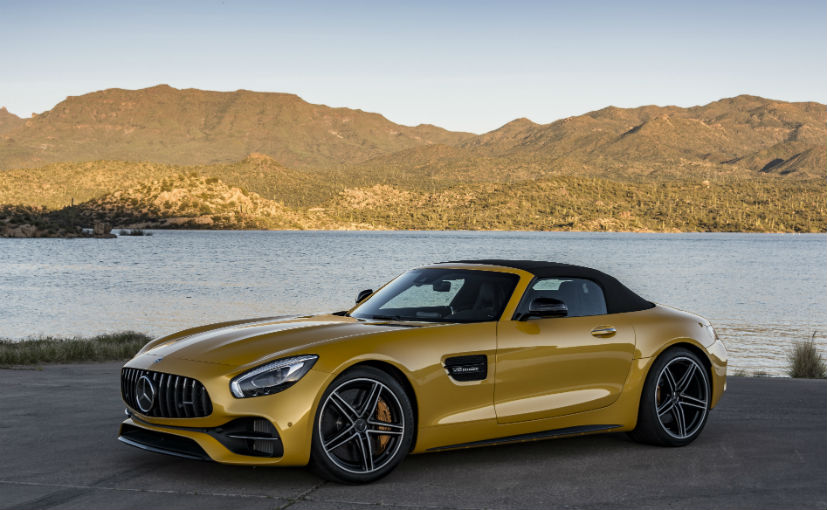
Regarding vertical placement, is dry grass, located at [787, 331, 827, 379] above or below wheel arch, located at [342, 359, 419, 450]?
below

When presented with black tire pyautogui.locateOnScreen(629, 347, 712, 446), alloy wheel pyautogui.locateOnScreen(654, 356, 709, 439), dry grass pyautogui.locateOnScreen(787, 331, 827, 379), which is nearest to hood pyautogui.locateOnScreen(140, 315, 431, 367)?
black tire pyautogui.locateOnScreen(629, 347, 712, 446)

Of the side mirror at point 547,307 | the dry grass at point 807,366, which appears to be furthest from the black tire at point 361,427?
the dry grass at point 807,366

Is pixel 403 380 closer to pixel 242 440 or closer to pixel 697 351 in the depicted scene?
pixel 242 440

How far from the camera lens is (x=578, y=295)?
→ 24.4 feet

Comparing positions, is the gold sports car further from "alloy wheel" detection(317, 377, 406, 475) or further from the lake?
the lake

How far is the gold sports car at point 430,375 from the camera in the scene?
5.85 m

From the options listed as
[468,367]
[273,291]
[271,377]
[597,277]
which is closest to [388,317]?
[468,367]

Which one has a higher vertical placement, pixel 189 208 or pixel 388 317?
pixel 189 208

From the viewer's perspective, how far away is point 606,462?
689cm

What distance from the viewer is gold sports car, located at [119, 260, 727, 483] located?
5.85 m

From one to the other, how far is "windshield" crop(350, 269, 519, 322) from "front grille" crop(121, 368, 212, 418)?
166cm

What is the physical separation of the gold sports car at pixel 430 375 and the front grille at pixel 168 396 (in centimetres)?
1

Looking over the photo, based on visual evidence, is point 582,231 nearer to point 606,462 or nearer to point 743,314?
point 743,314

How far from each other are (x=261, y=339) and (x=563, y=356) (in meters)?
2.20
